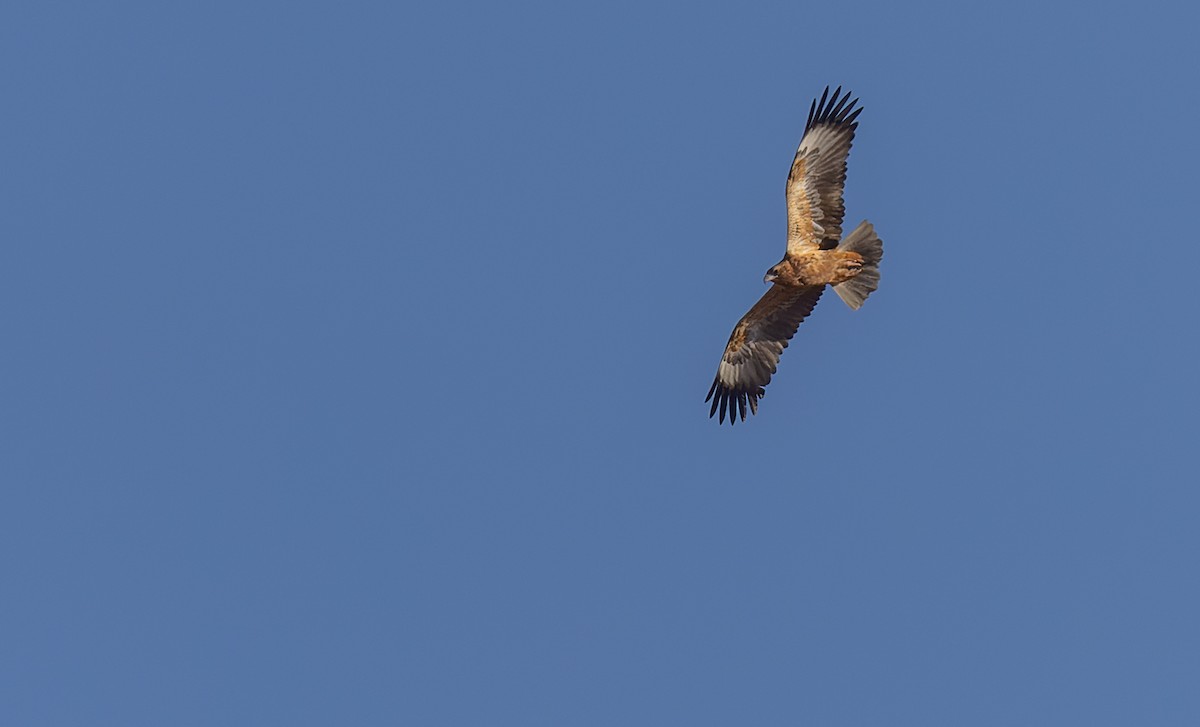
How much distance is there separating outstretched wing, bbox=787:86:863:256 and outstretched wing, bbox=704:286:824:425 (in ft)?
2.66

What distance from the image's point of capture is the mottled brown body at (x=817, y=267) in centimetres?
1952

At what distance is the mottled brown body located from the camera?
1952cm

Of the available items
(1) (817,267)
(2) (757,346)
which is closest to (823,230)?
(1) (817,267)

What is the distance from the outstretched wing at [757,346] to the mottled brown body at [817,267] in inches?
23.0

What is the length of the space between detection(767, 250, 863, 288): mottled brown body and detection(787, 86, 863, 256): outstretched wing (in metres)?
0.13

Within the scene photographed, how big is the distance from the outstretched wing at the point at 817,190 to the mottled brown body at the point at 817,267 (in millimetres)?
134

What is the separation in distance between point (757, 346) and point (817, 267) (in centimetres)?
206

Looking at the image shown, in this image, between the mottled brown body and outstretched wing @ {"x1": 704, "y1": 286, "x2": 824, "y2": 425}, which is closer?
the mottled brown body

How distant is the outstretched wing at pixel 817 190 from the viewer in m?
19.6

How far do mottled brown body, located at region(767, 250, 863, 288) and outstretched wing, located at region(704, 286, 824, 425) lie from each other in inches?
23.0

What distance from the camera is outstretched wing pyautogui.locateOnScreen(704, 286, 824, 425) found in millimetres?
20672

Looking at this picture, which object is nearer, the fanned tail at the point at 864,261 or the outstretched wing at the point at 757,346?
the fanned tail at the point at 864,261

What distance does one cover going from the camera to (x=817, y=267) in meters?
19.6

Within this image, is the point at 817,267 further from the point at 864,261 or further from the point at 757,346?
the point at 757,346
